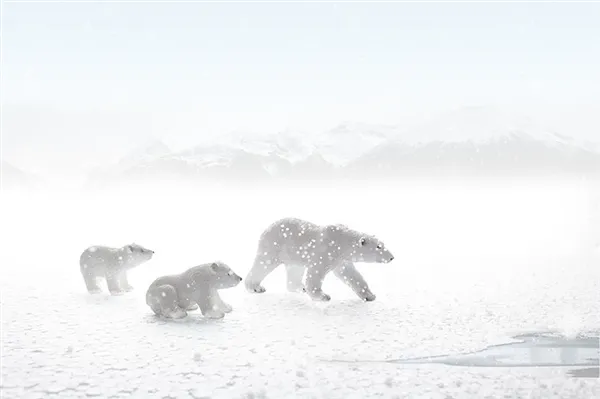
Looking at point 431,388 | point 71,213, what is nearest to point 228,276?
point 431,388

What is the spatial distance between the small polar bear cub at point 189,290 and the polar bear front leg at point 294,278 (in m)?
2.79

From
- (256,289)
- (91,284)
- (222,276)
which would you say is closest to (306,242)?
(256,289)

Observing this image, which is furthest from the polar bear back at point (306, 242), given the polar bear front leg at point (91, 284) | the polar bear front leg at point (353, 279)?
the polar bear front leg at point (91, 284)

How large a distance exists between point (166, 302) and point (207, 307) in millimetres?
698

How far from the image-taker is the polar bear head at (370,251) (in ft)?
40.7

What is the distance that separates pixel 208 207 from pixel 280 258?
1328 inches

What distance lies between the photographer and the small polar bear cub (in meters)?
10.5

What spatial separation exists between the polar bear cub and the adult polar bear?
2.39 metres

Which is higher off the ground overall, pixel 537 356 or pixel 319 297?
pixel 319 297

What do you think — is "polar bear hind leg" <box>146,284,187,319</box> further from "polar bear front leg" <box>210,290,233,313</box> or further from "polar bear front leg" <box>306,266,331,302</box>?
"polar bear front leg" <box>306,266,331,302</box>

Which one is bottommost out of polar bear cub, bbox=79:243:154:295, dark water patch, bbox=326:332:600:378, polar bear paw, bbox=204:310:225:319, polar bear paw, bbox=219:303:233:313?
dark water patch, bbox=326:332:600:378

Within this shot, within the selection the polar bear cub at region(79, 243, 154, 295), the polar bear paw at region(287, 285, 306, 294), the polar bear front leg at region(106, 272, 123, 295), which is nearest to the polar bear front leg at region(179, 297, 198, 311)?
the polar bear cub at region(79, 243, 154, 295)

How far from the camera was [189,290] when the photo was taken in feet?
34.8

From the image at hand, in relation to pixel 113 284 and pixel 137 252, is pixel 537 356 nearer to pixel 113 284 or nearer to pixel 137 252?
pixel 137 252
